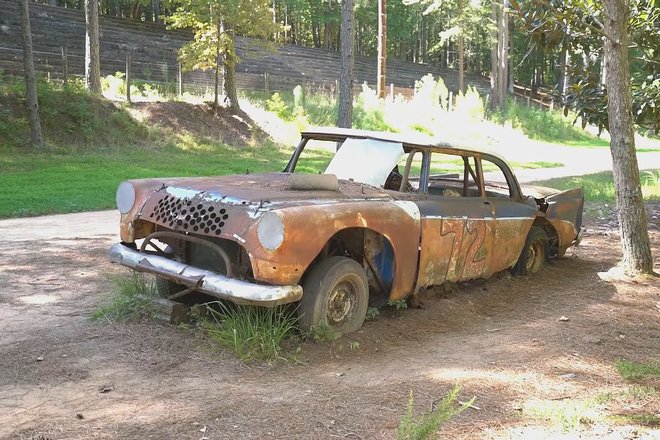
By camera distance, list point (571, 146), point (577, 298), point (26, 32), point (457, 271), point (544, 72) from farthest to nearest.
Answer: point (544, 72)
point (571, 146)
point (26, 32)
point (577, 298)
point (457, 271)

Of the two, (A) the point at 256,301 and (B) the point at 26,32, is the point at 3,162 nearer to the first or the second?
(B) the point at 26,32

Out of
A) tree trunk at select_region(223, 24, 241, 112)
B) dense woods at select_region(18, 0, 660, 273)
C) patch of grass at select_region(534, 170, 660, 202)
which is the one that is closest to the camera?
dense woods at select_region(18, 0, 660, 273)

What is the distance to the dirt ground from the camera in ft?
12.1

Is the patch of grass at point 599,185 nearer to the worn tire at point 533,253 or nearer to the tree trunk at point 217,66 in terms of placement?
the worn tire at point 533,253

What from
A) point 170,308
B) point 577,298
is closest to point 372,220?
point 170,308

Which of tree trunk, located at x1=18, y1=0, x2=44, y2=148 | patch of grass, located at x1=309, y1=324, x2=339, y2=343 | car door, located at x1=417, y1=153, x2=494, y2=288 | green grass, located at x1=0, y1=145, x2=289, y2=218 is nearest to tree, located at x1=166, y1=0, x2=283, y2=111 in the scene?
green grass, located at x1=0, y1=145, x2=289, y2=218

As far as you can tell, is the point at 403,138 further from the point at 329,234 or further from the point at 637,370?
the point at 637,370

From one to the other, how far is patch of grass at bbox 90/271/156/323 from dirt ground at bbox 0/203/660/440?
0.48 feet

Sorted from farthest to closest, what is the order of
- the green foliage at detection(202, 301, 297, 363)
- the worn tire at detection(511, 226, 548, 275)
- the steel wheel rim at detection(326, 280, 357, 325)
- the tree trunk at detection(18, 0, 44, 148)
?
the tree trunk at detection(18, 0, 44, 148), the worn tire at detection(511, 226, 548, 275), the steel wheel rim at detection(326, 280, 357, 325), the green foliage at detection(202, 301, 297, 363)

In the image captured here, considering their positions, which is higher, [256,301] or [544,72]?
[544,72]

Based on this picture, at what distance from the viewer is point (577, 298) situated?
23.1 feet

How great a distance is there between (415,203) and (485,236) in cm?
122

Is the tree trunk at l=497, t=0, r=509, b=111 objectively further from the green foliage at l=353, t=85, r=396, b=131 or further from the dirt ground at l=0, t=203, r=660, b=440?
the dirt ground at l=0, t=203, r=660, b=440

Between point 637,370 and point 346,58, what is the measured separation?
1118cm
